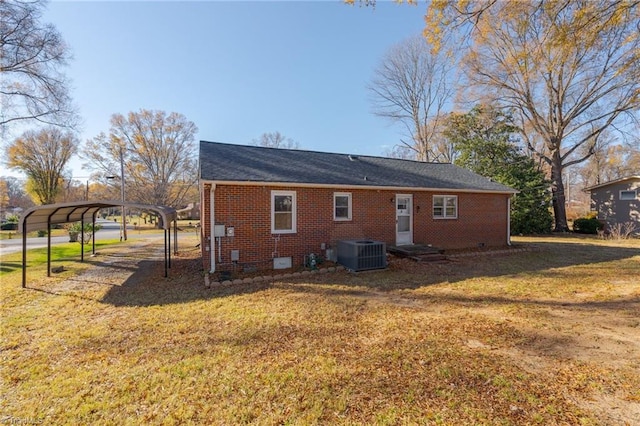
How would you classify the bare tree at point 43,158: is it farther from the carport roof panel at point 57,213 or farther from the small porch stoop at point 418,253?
the small porch stoop at point 418,253

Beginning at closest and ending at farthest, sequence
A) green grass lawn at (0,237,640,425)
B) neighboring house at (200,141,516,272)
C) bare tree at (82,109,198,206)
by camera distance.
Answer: green grass lawn at (0,237,640,425) → neighboring house at (200,141,516,272) → bare tree at (82,109,198,206)

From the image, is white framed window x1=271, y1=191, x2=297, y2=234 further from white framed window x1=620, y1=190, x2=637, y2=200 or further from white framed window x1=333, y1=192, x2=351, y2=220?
white framed window x1=620, y1=190, x2=637, y2=200

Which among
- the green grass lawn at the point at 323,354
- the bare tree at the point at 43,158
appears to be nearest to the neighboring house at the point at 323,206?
the green grass lawn at the point at 323,354

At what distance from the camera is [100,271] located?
30.8 feet

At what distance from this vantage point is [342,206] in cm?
1023

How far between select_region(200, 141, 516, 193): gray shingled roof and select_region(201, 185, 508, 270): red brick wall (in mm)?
372

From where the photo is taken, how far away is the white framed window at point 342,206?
33.0 ft

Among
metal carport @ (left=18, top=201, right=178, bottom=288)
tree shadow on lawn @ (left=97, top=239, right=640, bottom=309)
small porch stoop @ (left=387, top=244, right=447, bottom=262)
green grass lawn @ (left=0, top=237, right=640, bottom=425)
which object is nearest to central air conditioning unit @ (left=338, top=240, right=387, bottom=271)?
tree shadow on lawn @ (left=97, top=239, right=640, bottom=309)

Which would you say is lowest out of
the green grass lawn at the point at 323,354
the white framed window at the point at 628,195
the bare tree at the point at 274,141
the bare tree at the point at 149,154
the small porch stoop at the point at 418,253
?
the green grass lawn at the point at 323,354

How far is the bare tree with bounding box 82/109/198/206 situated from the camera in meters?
30.1

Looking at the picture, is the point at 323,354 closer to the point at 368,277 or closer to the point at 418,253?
the point at 368,277

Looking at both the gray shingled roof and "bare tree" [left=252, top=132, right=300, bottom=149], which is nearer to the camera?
the gray shingled roof

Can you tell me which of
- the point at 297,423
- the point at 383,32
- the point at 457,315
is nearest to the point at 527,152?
the point at 383,32

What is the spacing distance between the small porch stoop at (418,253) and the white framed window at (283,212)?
12.8 feet
